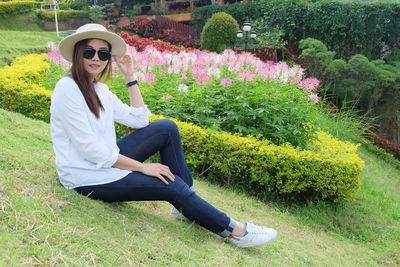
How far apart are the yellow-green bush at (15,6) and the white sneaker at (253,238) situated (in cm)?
1809

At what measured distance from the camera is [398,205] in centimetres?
458

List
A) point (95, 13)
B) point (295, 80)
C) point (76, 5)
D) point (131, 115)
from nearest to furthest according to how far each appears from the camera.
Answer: point (131, 115) < point (295, 80) < point (95, 13) < point (76, 5)

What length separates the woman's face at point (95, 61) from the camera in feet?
7.22

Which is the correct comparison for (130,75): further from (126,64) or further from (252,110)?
(252,110)

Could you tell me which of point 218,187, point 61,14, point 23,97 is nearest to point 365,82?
point 218,187

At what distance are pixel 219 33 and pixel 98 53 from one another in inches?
451

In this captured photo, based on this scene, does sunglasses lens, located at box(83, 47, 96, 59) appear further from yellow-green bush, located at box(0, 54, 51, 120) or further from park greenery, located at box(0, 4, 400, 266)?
yellow-green bush, located at box(0, 54, 51, 120)

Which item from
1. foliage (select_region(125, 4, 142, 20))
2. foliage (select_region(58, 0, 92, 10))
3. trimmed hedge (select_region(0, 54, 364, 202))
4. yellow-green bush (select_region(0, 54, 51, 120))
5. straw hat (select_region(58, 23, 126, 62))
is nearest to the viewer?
straw hat (select_region(58, 23, 126, 62))

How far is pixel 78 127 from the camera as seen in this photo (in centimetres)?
200

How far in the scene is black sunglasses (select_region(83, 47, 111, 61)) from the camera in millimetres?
2170

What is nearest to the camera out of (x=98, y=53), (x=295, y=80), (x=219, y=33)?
(x=98, y=53)

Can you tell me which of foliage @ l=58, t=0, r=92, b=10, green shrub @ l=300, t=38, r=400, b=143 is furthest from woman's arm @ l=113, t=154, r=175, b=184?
foliage @ l=58, t=0, r=92, b=10

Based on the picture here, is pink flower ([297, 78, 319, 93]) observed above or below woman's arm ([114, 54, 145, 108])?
below

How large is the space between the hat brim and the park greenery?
0.80 meters
